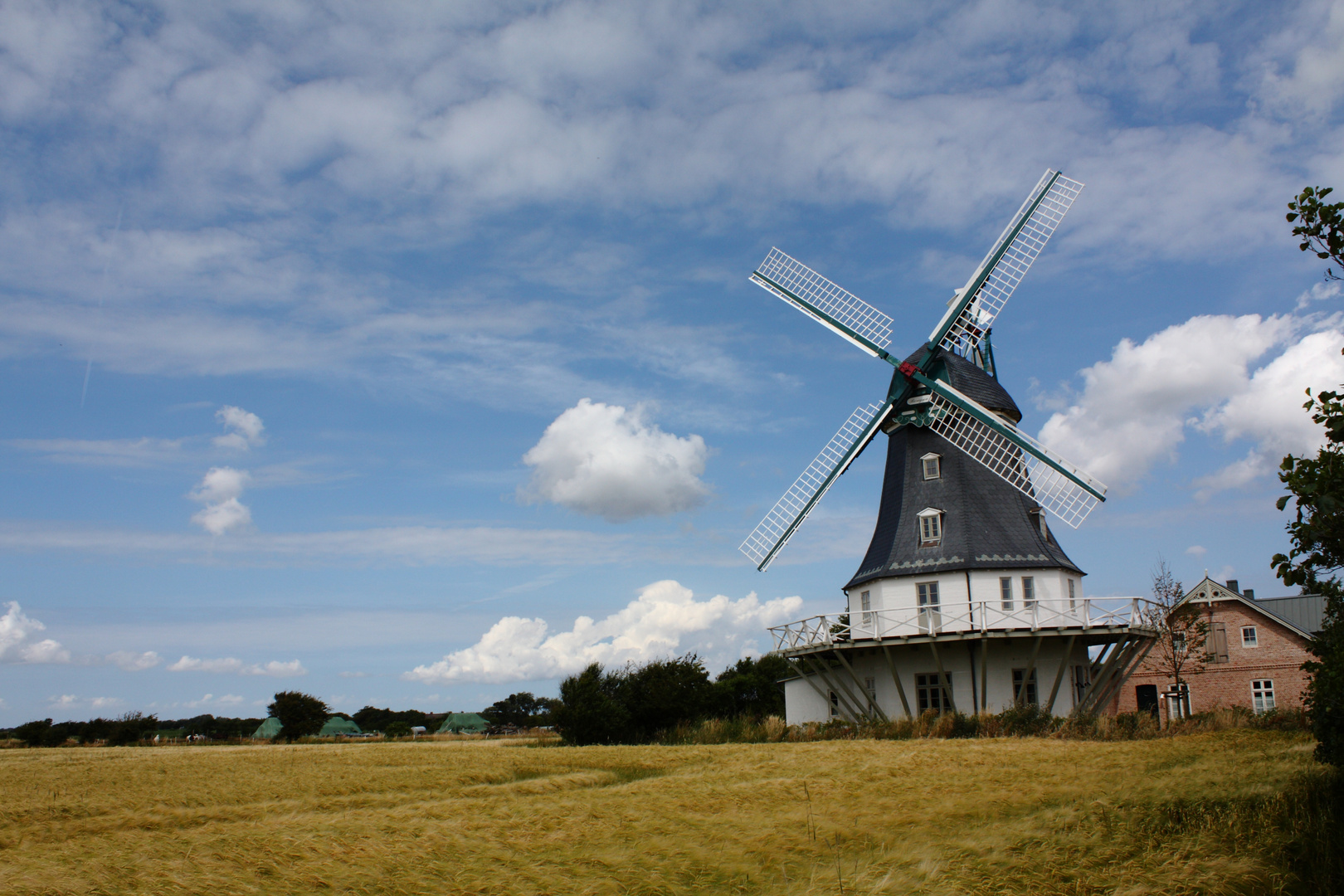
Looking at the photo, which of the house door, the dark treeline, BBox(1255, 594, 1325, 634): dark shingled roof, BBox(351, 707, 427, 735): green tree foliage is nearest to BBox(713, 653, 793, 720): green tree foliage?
the dark treeline

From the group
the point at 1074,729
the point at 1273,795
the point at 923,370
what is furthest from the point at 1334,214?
the point at 923,370

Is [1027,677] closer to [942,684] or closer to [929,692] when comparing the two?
[942,684]

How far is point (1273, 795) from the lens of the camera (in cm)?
1044

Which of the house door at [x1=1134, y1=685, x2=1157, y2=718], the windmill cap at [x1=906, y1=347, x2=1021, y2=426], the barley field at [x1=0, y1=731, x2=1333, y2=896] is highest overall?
the windmill cap at [x1=906, y1=347, x2=1021, y2=426]

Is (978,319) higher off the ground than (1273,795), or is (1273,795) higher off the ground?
(978,319)

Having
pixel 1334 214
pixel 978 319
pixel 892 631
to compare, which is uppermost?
pixel 978 319

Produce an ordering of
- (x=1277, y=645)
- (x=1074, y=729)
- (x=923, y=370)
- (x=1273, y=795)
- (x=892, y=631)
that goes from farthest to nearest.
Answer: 1. (x=1277, y=645)
2. (x=923, y=370)
3. (x=892, y=631)
4. (x=1074, y=729)
5. (x=1273, y=795)

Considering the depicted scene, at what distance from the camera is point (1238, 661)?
42344 mm

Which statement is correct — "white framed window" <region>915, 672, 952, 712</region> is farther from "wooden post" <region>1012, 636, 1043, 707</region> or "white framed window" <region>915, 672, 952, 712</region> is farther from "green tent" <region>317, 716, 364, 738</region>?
"green tent" <region>317, 716, 364, 738</region>

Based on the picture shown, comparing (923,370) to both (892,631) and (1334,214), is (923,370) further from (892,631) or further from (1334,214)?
(1334,214)

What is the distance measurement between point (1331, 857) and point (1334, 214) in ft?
19.8

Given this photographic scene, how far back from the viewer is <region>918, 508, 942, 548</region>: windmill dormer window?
29.3 meters

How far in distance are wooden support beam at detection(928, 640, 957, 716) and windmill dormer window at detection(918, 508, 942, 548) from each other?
3.43 m

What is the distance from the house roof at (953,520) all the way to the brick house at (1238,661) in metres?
17.9
